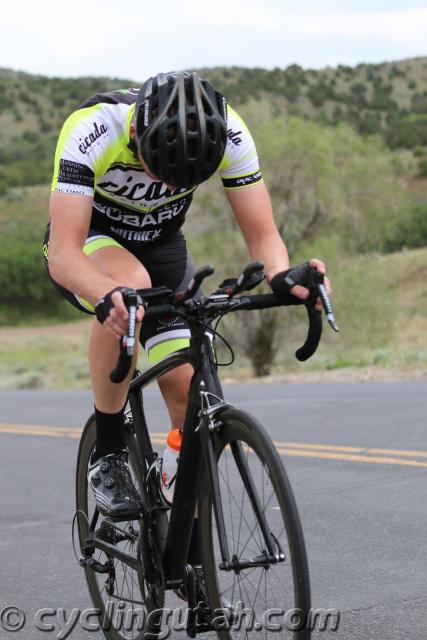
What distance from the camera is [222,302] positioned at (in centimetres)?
349

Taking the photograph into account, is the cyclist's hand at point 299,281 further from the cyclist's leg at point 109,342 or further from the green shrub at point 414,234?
the green shrub at point 414,234

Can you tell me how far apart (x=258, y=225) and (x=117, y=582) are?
4.95ft

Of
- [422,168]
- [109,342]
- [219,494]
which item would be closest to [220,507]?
[219,494]

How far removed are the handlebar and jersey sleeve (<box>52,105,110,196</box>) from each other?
1.89 feet

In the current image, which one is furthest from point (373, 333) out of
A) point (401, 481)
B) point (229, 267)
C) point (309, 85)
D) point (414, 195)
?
point (309, 85)

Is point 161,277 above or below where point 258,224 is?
below

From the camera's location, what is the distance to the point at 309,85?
98938 millimetres

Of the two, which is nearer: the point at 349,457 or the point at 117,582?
the point at 117,582

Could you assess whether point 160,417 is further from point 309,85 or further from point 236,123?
point 309,85

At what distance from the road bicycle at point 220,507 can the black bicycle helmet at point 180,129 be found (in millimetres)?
385

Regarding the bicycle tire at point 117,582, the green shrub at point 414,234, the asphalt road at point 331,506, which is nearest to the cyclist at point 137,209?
the bicycle tire at point 117,582

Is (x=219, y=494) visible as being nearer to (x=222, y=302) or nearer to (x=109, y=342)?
(x=222, y=302)

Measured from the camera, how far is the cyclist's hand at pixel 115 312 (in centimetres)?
328

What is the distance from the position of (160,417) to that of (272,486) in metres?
8.53
